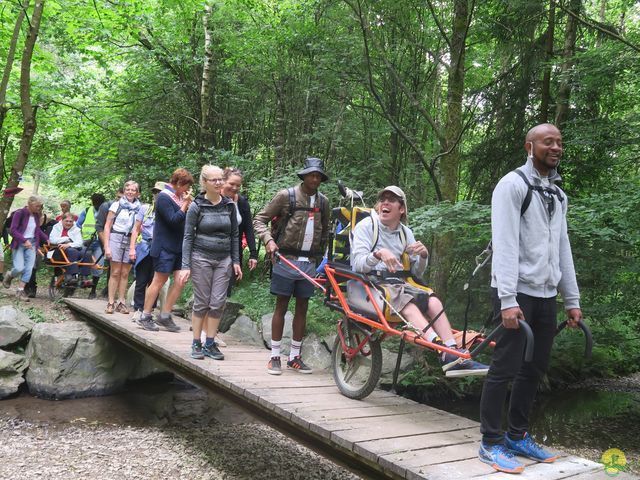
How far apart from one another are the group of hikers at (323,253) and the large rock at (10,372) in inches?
58.3

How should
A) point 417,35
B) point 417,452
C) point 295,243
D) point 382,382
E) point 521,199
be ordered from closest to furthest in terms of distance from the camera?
1. point 521,199
2. point 417,452
3. point 295,243
4. point 382,382
5. point 417,35

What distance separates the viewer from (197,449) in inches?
250

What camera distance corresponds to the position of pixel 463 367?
3428 millimetres

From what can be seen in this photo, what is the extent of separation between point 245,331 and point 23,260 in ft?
14.1

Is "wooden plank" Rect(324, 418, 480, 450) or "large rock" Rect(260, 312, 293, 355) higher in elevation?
"wooden plank" Rect(324, 418, 480, 450)

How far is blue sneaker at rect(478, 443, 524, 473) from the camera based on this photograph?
3.07 metres

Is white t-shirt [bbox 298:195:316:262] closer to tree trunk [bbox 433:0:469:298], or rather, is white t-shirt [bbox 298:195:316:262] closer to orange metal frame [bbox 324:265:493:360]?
orange metal frame [bbox 324:265:493:360]

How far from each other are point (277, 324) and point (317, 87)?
20.2 ft

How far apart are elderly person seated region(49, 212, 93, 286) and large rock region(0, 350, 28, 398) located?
2826 mm

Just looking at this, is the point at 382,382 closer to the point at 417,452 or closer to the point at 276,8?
the point at 417,452

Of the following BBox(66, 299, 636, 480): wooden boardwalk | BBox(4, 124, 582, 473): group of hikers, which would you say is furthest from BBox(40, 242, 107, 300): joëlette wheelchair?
BBox(66, 299, 636, 480): wooden boardwalk

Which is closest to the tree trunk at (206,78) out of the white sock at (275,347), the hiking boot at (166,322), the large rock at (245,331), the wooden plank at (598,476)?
the large rock at (245,331)

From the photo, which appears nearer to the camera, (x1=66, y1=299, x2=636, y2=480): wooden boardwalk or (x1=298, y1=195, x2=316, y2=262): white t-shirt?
(x1=66, y1=299, x2=636, y2=480): wooden boardwalk

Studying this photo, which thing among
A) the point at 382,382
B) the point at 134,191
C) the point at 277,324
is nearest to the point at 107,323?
the point at 134,191
